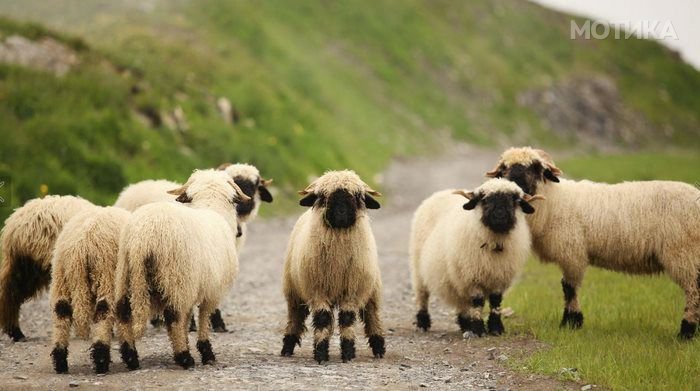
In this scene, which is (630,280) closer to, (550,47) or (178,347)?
(178,347)

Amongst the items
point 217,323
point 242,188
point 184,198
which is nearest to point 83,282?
point 184,198

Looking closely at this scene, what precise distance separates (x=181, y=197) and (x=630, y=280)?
8.22 meters

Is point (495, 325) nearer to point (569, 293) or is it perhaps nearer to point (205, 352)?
point (569, 293)

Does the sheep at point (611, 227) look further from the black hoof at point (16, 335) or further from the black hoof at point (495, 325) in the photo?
the black hoof at point (16, 335)

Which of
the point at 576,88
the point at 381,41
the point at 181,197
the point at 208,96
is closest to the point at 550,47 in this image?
the point at 576,88

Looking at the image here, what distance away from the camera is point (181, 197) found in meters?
10.0

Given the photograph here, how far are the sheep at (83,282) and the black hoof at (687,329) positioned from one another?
696cm

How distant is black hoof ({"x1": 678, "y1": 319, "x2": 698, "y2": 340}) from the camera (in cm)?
940

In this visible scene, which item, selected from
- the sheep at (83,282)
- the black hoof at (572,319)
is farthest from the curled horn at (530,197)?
the sheep at (83,282)

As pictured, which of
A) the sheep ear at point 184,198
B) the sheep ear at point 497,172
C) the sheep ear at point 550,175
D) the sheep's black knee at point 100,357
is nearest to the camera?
the sheep's black knee at point 100,357

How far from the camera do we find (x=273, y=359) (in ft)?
29.0

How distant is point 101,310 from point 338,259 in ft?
9.01

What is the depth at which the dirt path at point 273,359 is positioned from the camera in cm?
738

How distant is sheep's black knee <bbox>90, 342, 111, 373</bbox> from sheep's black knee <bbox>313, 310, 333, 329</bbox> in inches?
93.2
